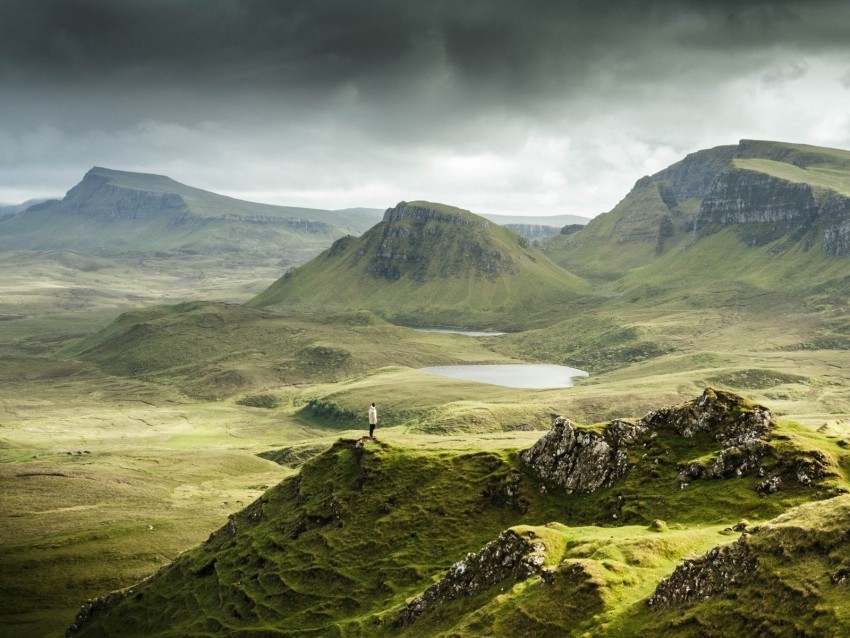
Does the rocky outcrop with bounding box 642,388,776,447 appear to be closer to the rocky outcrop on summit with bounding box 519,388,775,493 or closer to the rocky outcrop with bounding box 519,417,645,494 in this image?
the rocky outcrop on summit with bounding box 519,388,775,493

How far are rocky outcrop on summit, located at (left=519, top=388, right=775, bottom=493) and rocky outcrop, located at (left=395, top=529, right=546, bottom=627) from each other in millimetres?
15740

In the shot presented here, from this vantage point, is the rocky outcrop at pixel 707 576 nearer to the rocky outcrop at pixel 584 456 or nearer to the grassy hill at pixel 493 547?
the grassy hill at pixel 493 547

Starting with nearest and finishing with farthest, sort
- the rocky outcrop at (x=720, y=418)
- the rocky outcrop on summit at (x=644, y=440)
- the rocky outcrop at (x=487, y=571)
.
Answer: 1. the rocky outcrop at (x=487, y=571)
2. the rocky outcrop on summit at (x=644, y=440)
3. the rocky outcrop at (x=720, y=418)

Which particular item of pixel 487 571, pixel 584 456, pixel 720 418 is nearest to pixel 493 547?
pixel 487 571

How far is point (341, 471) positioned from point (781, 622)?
5972 centimetres

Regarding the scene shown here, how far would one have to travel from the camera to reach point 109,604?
294ft

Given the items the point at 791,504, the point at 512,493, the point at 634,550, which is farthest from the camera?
the point at 512,493

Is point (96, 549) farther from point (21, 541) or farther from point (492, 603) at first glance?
point (492, 603)

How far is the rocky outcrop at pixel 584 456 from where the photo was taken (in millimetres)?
63500

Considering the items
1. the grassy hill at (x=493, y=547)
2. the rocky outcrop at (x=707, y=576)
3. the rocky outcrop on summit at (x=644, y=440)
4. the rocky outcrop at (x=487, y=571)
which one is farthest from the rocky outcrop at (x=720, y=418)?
the rocky outcrop at (x=707, y=576)

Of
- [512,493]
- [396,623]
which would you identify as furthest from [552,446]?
[396,623]

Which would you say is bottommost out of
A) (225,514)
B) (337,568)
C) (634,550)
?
(225,514)

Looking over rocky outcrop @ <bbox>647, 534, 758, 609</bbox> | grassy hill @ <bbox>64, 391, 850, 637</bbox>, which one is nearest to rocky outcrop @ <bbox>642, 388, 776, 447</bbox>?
grassy hill @ <bbox>64, 391, 850, 637</bbox>

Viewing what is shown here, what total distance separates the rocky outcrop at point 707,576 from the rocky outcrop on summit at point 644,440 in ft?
67.1
